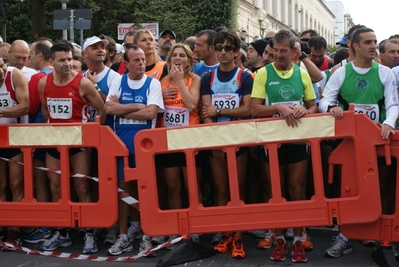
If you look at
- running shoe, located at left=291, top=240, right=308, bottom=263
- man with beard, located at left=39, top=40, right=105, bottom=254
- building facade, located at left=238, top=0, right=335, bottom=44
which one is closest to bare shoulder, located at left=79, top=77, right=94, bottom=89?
man with beard, located at left=39, top=40, right=105, bottom=254

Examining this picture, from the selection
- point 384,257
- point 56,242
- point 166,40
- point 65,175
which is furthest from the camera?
point 166,40

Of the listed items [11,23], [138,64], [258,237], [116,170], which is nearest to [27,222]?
[116,170]

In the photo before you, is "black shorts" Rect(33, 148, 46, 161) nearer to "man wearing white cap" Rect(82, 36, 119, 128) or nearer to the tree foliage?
"man wearing white cap" Rect(82, 36, 119, 128)

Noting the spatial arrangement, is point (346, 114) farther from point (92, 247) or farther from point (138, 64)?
point (92, 247)

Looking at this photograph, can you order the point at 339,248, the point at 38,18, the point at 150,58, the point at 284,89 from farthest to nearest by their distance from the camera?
the point at 38,18, the point at 150,58, the point at 339,248, the point at 284,89

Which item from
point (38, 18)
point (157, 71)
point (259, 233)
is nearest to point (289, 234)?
point (259, 233)

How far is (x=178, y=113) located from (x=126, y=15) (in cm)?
2347

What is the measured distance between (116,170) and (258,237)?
5.75ft

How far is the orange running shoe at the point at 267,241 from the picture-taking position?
21.1ft

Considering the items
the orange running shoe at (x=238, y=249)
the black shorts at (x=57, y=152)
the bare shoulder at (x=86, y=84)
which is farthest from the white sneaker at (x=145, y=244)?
the bare shoulder at (x=86, y=84)

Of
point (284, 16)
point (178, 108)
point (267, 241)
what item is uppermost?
point (284, 16)

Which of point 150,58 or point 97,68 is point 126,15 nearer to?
point 150,58

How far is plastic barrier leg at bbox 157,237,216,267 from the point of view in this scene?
592cm

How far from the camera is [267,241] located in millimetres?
6461
